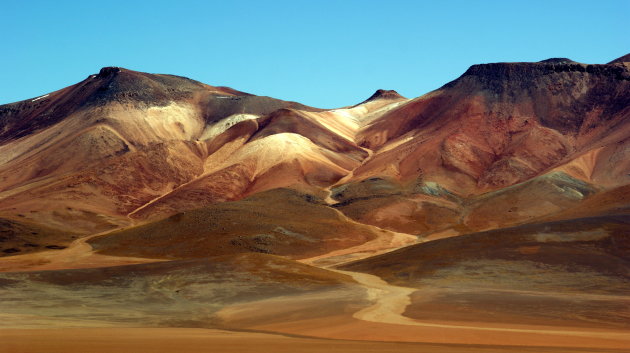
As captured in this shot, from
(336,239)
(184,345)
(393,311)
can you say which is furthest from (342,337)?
(336,239)

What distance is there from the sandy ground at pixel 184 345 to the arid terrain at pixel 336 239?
14cm

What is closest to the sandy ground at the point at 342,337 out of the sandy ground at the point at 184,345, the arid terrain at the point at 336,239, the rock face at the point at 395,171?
the sandy ground at the point at 184,345

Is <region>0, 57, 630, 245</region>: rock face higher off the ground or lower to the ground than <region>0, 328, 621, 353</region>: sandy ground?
higher

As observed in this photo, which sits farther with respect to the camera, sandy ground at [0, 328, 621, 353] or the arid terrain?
the arid terrain

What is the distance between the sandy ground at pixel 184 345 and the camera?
25.6m

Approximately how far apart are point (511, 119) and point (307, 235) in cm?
8705

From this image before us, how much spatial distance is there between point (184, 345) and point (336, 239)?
98.1 meters

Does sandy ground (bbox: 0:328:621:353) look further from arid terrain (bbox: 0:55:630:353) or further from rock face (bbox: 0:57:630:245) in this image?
rock face (bbox: 0:57:630:245)

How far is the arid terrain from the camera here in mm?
38250

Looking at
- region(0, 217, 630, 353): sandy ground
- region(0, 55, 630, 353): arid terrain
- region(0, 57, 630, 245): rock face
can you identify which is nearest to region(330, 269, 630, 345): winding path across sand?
region(0, 217, 630, 353): sandy ground

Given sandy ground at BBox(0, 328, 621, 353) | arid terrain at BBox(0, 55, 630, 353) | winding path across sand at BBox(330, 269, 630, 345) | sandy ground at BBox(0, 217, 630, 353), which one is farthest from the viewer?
arid terrain at BBox(0, 55, 630, 353)

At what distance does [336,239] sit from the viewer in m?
125

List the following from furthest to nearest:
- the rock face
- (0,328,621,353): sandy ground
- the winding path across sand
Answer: the rock face
the winding path across sand
(0,328,621,353): sandy ground

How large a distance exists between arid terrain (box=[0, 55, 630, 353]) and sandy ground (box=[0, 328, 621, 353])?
0.14m
